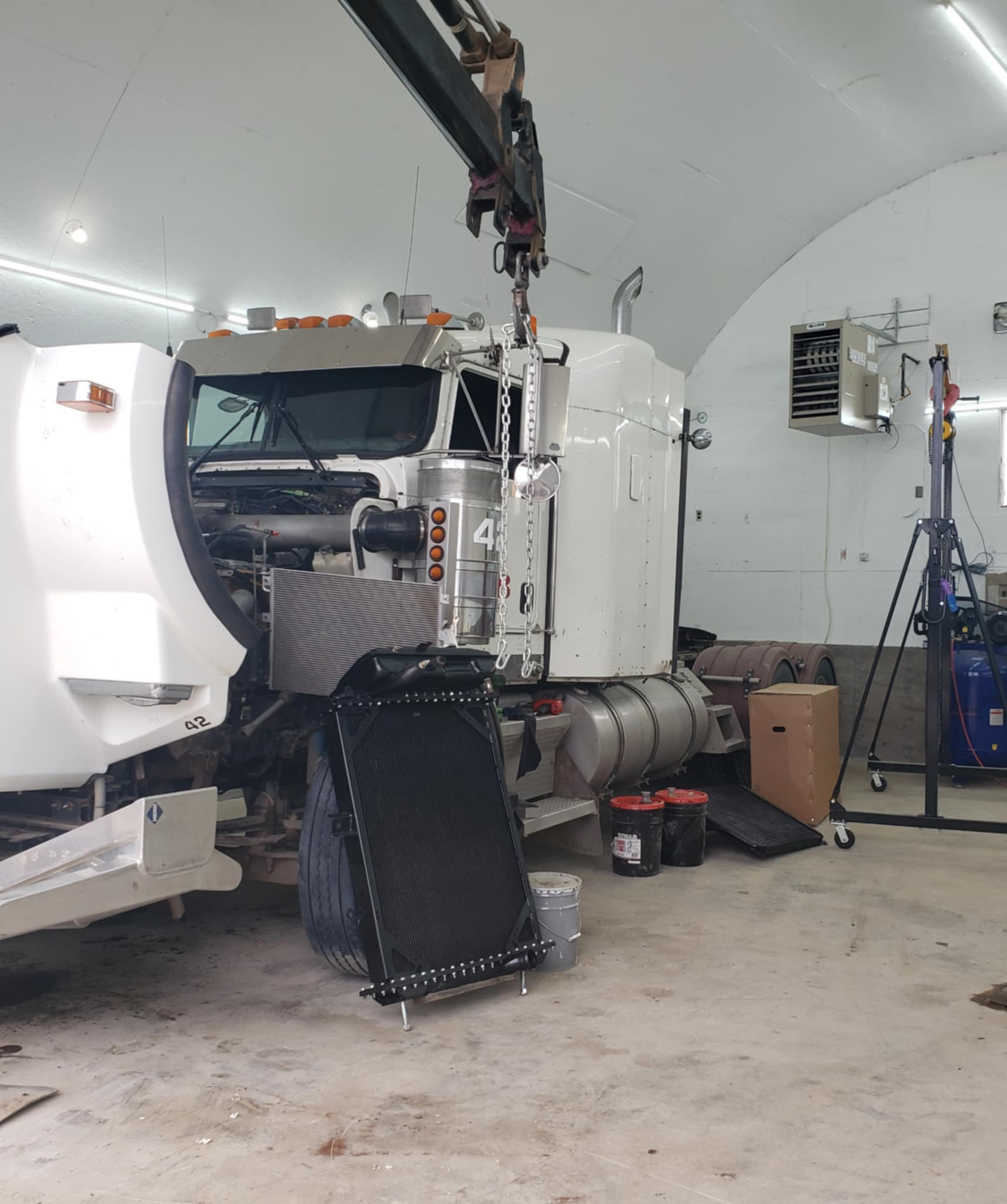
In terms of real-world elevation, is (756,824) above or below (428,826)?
below

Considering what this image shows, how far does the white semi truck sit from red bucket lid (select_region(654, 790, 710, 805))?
0.23 m

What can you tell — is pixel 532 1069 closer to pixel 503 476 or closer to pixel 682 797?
pixel 503 476

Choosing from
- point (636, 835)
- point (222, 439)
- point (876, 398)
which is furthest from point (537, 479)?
point (876, 398)

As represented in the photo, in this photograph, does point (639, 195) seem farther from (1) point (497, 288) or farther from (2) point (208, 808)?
(2) point (208, 808)

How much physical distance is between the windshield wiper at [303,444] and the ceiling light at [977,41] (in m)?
6.05

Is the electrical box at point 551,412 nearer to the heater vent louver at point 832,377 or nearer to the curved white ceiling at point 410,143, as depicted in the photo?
the curved white ceiling at point 410,143

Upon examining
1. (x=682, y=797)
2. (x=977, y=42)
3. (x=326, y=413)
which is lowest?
(x=682, y=797)

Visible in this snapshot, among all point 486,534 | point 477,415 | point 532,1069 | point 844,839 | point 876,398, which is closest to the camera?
point 532,1069

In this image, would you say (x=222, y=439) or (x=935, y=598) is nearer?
(x=222, y=439)

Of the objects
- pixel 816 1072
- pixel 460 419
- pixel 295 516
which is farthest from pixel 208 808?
pixel 460 419

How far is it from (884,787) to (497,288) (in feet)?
17.0

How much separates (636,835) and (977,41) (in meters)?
6.79

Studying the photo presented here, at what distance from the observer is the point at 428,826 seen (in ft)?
11.9

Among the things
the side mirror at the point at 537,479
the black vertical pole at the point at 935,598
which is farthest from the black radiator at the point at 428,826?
the black vertical pole at the point at 935,598
